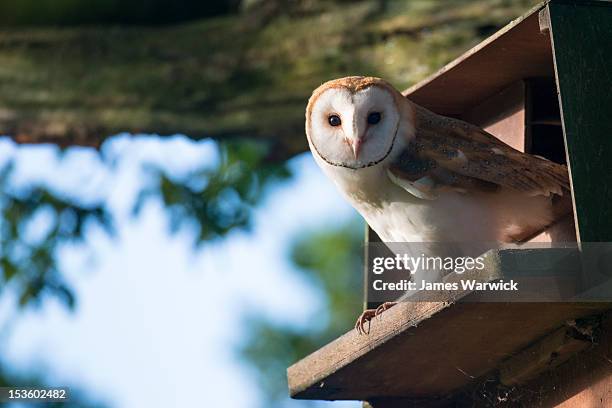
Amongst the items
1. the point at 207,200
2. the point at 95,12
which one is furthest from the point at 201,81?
the point at 95,12

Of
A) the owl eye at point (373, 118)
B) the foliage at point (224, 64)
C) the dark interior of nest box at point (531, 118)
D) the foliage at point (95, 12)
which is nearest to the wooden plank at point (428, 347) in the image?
the owl eye at point (373, 118)

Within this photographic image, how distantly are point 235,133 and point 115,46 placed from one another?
27.3 inches

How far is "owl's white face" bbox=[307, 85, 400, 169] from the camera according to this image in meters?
2.52

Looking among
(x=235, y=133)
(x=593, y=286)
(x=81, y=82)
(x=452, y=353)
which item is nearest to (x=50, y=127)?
(x=81, y=82)

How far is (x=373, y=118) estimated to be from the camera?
2.58m

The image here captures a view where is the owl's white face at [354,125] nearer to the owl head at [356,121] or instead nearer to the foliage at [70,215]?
the owl head at [356,121]

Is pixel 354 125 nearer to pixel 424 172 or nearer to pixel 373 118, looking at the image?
pixel 373 118

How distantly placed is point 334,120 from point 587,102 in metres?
0.65

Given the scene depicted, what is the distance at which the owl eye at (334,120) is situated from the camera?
2.63 m

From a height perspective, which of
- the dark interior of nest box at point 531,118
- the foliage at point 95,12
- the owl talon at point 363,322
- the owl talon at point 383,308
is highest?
the foliage at point 95,12

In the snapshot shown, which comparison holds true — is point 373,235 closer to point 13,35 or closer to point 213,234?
point 213,234

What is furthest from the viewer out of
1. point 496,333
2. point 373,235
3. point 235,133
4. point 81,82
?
point 81,82

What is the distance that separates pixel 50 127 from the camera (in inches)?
166

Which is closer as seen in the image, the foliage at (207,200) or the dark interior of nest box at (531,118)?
the dark interior of nest box at (531,118)
